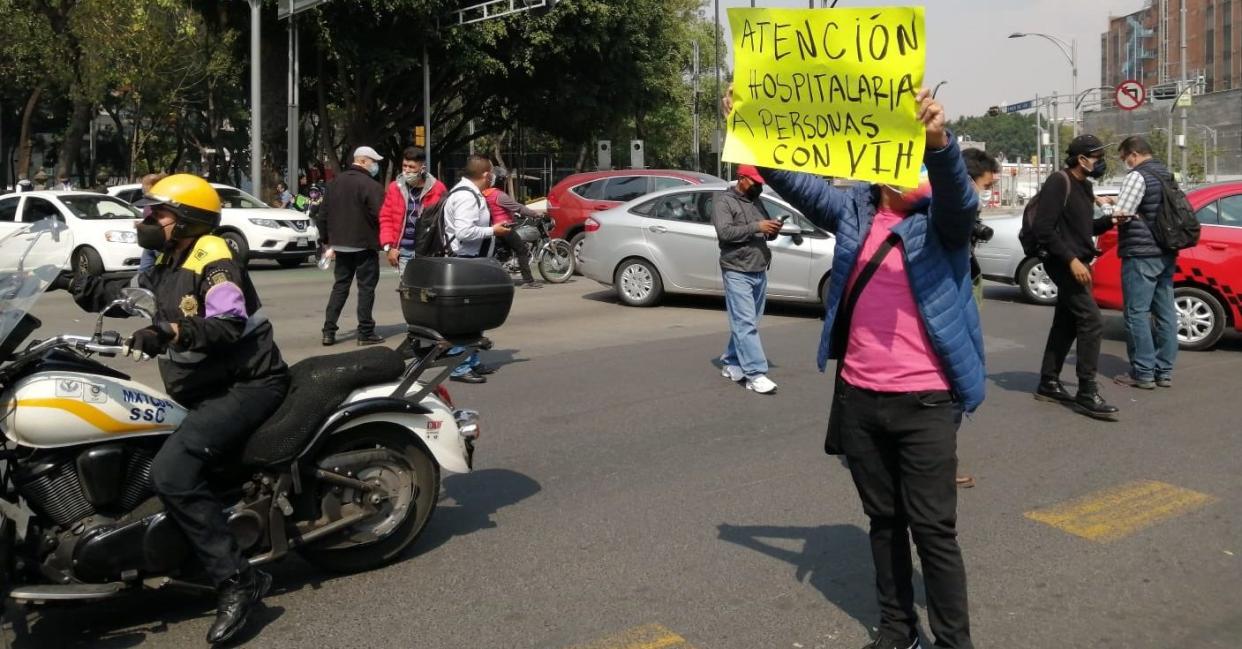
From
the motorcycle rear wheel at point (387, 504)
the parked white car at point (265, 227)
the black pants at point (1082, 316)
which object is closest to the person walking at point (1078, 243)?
the black pants at point (1082, 316)

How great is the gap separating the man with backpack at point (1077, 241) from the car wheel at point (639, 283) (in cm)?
619

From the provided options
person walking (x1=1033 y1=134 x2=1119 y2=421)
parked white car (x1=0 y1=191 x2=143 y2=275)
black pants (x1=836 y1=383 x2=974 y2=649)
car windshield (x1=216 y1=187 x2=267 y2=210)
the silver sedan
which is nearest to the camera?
black pants (x1=836 y1=383 x2=974 y2=649)

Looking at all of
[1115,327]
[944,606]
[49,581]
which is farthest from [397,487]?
[1115,327]

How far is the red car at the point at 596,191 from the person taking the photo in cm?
1859

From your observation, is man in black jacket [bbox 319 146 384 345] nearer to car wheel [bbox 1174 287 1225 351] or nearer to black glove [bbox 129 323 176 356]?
black glove [bbox 129 323 176 356]

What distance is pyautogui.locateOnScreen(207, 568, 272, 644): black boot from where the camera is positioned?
385 cm

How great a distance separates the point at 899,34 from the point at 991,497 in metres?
3.19

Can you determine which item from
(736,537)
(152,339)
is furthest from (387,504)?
(736,537)

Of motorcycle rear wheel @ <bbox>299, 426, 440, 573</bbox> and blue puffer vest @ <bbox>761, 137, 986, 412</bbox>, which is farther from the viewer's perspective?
motorcycle rear wheel @ <bbox>299, 426, 440, 573</bbox>

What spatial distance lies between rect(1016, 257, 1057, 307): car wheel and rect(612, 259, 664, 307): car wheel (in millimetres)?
4381

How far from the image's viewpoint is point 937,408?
3.53 meters

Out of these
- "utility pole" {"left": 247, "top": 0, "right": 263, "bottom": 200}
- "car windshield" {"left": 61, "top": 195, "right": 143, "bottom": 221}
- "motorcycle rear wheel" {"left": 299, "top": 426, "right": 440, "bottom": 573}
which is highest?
"utility pole" {"left": 247, "top": 0, "right": 263, "bottom": 200}

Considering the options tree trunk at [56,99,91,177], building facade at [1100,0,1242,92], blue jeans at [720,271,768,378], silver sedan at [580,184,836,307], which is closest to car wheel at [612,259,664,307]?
silver sedan at [580,184,836,307]

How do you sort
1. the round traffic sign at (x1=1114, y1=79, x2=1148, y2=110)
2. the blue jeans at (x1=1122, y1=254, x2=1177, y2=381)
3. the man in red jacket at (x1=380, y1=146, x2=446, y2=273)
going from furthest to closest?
the round traffic sign at (x1=1114, y1=79, x2=1148, y2=110), the man in red jacket at (x1=380, y1=146, x2=446, y2=273), the blue jeans at (x1=1122, y1=254, x2=1177, y2=381)
